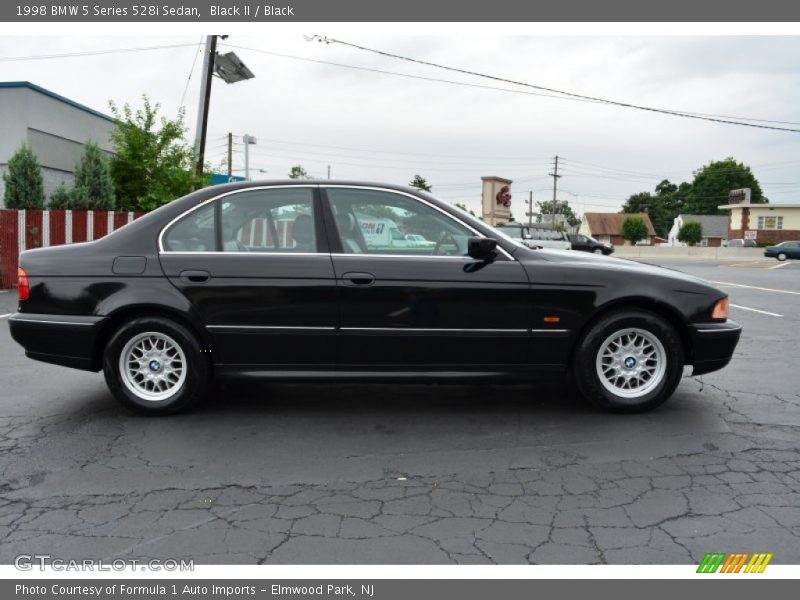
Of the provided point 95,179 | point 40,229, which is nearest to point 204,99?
point 95,179

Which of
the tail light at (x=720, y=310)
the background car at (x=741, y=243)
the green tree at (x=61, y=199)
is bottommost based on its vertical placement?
the tail light at (x=720, y=310)

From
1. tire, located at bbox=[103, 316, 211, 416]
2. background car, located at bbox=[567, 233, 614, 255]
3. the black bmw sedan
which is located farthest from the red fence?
background car, located at bbox=[567, 233, 614, 255]

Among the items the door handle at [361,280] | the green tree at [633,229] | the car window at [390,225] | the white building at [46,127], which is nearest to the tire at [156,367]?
the door handle at [361,280]

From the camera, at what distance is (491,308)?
4523mm

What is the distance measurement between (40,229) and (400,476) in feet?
43.5

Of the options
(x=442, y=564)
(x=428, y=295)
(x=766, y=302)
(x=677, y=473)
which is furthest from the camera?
(x=766, y=302)

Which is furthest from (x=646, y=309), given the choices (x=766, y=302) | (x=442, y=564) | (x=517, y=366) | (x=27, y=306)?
(x=766, y=302)

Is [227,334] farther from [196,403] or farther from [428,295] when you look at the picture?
[428,295]

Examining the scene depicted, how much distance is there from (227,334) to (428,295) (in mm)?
1396

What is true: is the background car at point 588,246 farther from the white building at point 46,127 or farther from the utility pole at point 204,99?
the white building at point 46,127

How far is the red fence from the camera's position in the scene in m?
13.7

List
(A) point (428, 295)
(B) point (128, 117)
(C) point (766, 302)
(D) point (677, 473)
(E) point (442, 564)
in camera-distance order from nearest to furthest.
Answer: (E) point (442, 564) < (D) point (677, 473) < (A) point (428, 295) < (C) point (766, 302) < (B) point (128, 117)

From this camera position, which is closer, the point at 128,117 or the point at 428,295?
the point at 428,295

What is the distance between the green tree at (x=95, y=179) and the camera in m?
16.6
